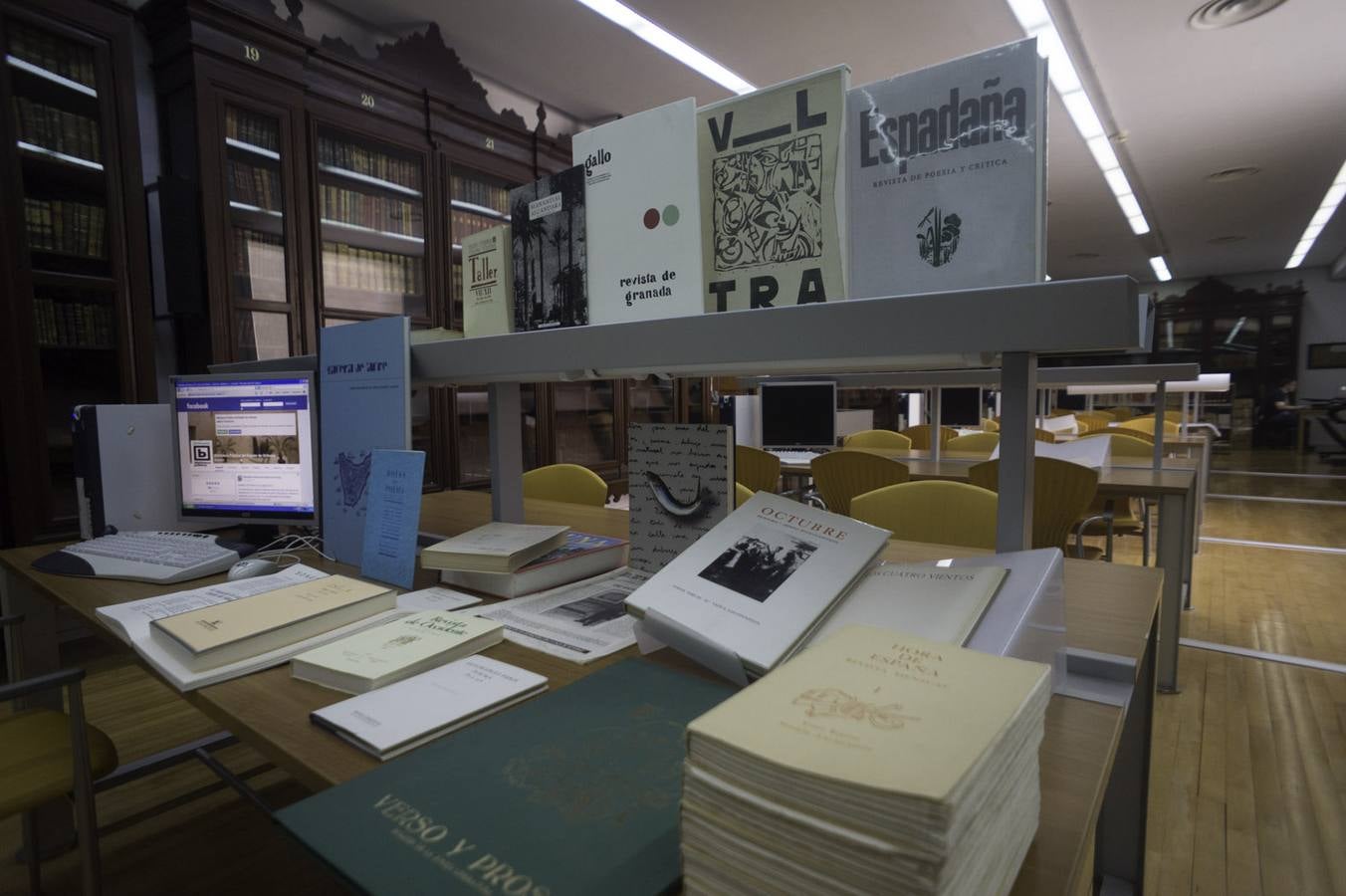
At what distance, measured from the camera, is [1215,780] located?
183 centimetres

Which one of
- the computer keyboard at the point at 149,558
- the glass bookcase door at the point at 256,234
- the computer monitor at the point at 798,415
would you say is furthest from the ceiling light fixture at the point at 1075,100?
the glass bookcase door at the point at 256,234

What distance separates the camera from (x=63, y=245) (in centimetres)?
250

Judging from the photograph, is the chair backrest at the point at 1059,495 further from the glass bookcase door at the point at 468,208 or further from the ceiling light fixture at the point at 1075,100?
the glass bookcase door at the point at 468,208

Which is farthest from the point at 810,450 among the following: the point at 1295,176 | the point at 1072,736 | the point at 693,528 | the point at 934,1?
the point at 1295,176

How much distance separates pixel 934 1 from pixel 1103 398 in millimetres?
9760

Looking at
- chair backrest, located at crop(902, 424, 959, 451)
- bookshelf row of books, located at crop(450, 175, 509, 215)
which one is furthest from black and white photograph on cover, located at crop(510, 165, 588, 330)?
chair backrest, located at crop(902, 424, 959, 451)

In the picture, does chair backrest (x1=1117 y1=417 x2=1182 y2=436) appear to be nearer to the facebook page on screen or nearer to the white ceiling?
the white ceiling

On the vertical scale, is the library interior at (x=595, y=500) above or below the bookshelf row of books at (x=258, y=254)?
below

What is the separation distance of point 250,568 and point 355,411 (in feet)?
1.04

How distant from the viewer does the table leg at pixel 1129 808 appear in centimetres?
112

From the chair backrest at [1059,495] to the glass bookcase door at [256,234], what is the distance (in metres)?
2.93

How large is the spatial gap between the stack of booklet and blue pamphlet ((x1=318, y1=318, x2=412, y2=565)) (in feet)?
3.02

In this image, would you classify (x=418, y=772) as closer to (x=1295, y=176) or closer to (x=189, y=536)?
(x=189, y=536)

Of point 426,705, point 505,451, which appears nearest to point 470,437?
point 505,451
